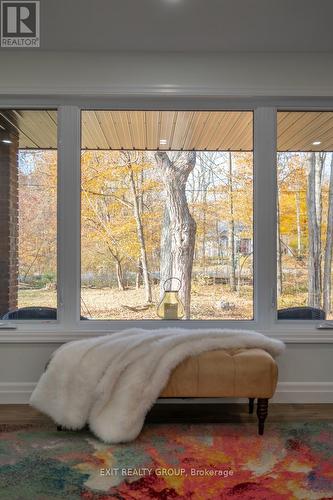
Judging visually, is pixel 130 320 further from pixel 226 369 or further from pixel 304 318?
pixel 304 318

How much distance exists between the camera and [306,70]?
328cm

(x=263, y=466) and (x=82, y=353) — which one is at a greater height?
(x=82, y=353)

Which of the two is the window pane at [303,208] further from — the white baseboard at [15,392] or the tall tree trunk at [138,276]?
the white baseboard at [15,392]

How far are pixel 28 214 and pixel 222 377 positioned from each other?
2.08 metres

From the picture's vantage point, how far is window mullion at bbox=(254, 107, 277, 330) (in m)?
3.38

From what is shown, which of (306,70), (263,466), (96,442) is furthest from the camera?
(306,70)

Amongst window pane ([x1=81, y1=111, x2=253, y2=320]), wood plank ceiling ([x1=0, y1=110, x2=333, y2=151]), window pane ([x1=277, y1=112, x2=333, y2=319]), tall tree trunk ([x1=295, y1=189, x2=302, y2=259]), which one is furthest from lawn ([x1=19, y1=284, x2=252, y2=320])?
wood plank ceiling ([x1=0, y1=110, x2=333, y2=151])

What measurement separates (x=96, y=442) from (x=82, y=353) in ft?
1.81

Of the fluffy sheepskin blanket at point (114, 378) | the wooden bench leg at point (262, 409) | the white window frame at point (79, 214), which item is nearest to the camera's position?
the fluffy sheepskin blanket at point (114, 378)

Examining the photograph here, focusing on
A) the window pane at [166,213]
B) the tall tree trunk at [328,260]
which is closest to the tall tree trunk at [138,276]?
the window pane at [166,213]

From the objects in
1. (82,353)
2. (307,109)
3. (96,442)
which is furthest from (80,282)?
(307,109)

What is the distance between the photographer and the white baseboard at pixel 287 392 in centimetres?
326

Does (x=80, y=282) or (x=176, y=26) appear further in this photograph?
(x=80, y=282)

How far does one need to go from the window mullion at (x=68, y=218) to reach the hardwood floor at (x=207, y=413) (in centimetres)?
75
